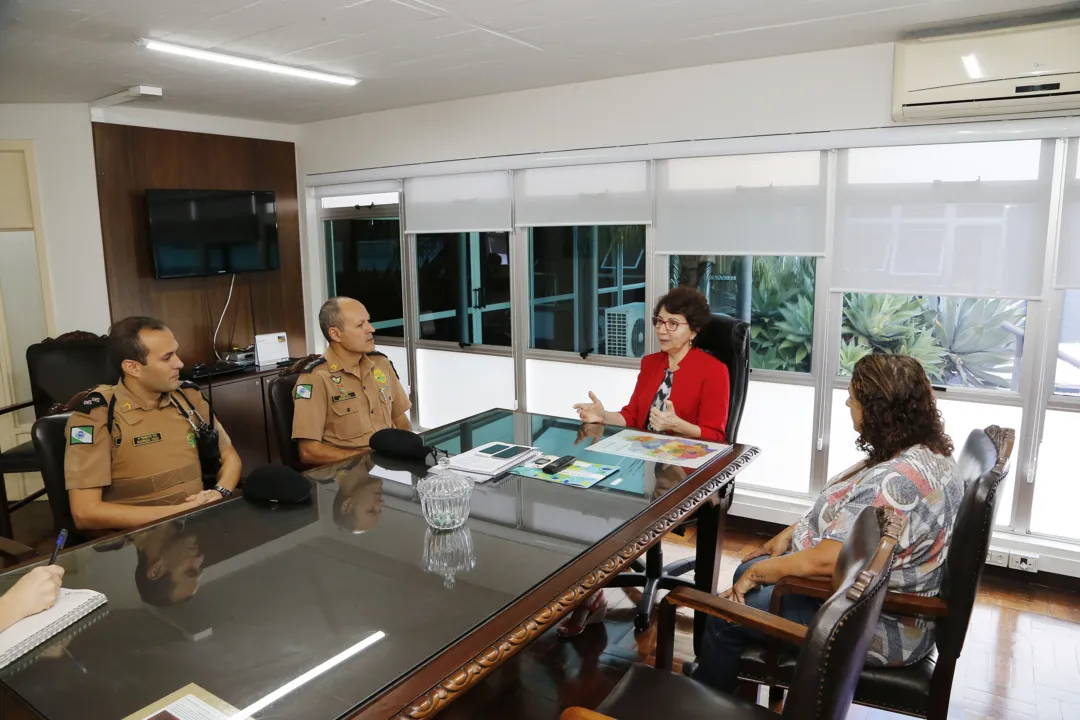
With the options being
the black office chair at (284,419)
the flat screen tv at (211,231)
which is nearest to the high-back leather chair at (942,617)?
the black office chair at (284,419)

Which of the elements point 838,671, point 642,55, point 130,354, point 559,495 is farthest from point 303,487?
point 642,55

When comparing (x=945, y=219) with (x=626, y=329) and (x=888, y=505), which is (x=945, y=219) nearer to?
(x=626, y=329)

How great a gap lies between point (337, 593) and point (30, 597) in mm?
588

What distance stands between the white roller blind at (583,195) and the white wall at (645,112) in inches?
6.1

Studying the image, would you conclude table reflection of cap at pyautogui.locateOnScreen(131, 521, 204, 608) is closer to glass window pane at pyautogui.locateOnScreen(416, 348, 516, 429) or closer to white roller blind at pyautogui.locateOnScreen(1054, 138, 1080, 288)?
glass window pane at pyautogui.locateOnScreen(416, 348, 516, 429)

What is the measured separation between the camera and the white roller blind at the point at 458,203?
4.74 metres

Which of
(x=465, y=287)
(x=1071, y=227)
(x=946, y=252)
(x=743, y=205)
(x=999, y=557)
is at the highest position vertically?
(x=743, y=205)

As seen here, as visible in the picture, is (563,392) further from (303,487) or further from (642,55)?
(303,487)

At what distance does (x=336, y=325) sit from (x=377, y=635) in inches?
71.2

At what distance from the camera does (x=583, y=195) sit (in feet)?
14.4

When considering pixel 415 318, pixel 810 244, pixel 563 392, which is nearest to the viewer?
pixel 810 244

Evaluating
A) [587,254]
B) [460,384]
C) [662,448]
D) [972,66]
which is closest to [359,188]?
[460,384]

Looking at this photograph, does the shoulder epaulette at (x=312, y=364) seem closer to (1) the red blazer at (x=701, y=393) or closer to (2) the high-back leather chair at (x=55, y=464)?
(2) the high-back leather chair at (x=55, y=464)

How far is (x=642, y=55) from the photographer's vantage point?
141 inches
